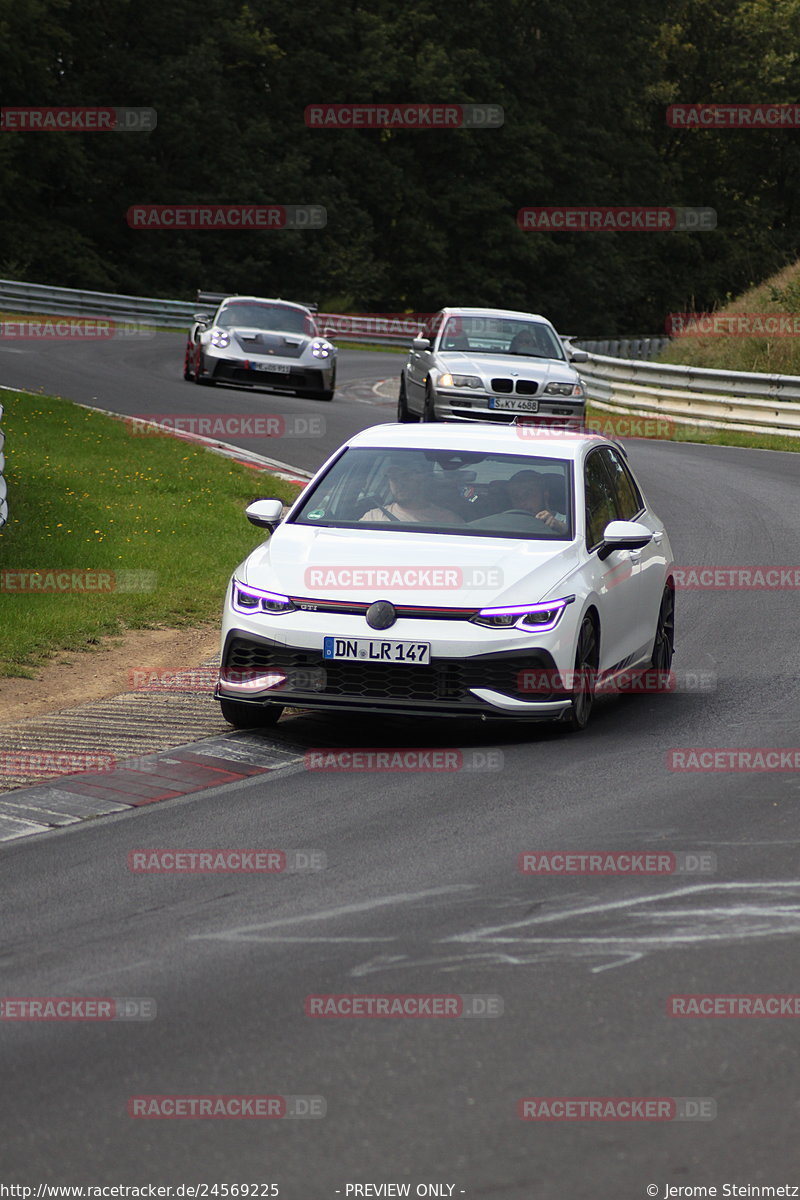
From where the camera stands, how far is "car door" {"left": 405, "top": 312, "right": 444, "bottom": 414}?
23.2 metres

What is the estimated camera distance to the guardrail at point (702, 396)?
90.5 ft

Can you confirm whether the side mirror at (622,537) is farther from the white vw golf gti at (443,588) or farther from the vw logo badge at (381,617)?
the vw logo badge at (381,617)

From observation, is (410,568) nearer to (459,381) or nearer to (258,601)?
(258,601)

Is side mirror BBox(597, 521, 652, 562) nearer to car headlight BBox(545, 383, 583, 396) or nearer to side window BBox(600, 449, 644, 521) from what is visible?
side window BBox(600, 449, 644, 521)

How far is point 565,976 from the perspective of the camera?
18.6ft

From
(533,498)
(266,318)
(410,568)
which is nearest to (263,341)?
(266,318)

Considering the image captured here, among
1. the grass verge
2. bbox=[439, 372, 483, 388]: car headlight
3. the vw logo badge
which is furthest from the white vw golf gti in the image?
bbox=[439, 372, 483, 388]: car headlight

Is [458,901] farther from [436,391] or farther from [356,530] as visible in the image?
[436,391]

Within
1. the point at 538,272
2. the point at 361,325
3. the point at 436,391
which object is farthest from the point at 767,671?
the point at 538,272

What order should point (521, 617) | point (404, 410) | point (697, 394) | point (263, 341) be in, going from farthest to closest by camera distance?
1. point (697, 394)
2. point (263, 341)
3. point (404, 410)
4. point (521, 617)

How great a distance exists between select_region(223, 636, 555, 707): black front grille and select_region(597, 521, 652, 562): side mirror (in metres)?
1.03

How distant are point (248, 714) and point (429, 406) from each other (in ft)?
44.3

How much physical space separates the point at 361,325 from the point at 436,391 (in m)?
29.7

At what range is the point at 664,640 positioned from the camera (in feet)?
36.6
